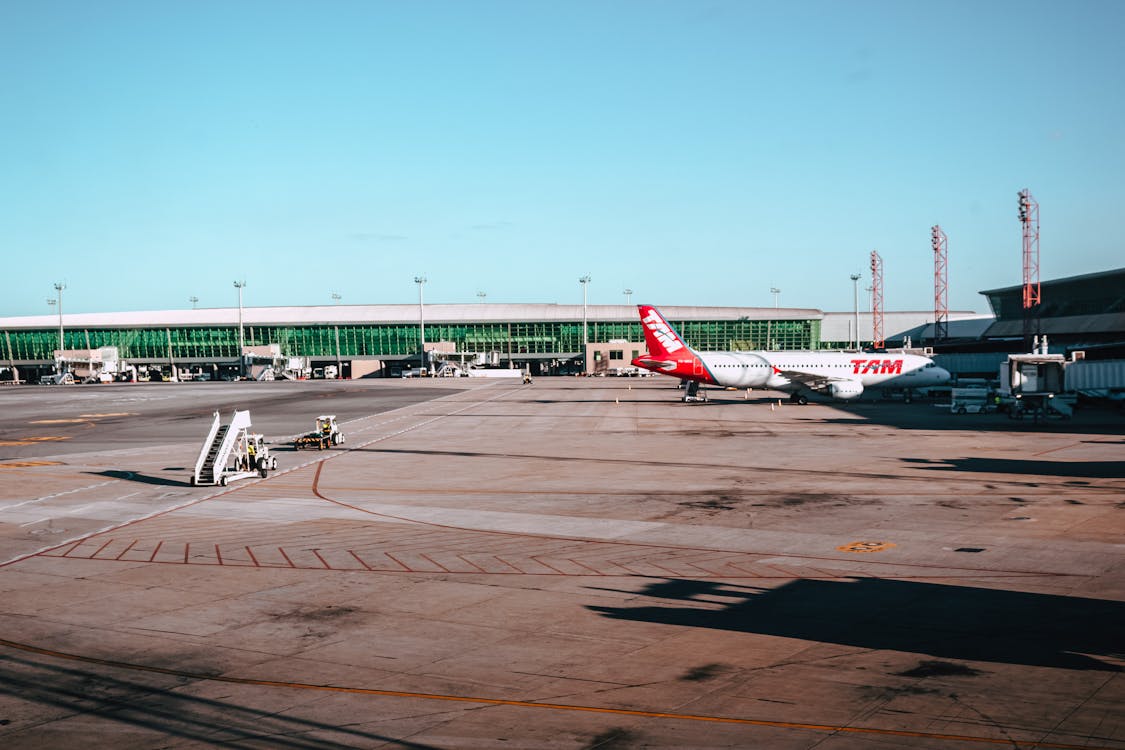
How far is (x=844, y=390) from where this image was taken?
84438 millimetres

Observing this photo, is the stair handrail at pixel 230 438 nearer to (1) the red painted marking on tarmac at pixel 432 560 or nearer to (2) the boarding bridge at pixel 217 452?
(2) the boarding bridge at pixel 217 452

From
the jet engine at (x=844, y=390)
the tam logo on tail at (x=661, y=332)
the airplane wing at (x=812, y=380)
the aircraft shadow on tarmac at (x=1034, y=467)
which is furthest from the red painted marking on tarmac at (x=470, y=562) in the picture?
the airplane wing at (x=812, y=380)

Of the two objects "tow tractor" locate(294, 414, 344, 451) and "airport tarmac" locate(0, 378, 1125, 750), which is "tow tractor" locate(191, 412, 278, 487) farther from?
"tow tractor" locate(294, 414, 344, 451)

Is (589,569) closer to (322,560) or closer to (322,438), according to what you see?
(322,560)

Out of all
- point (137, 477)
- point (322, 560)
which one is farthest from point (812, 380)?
point (322, 560)

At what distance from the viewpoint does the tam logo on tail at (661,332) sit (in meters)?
89.4

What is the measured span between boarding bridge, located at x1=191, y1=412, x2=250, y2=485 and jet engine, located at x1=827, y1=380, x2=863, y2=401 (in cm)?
5786

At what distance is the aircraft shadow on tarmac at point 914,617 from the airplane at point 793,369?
66.7m

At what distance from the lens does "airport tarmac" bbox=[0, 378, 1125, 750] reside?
43.3 feet

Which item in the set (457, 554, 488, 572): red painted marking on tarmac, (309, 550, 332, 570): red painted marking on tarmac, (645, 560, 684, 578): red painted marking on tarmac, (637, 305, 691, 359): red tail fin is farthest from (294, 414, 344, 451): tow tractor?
(637, 305, 691, 359): red tail fin

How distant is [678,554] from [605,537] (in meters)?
3.14

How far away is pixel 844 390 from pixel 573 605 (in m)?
69.9

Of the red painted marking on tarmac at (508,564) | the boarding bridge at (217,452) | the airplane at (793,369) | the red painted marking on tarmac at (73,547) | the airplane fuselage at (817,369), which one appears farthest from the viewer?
the airplane fuselage at (817,369)

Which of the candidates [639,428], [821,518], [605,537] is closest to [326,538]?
[605,537]
